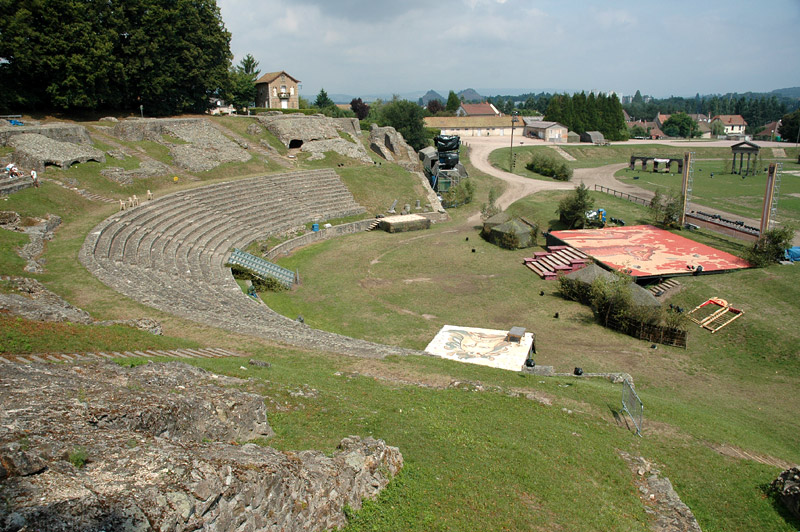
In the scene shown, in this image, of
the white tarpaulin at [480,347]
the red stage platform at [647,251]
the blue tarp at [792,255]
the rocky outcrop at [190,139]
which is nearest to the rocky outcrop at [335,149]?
the rocky outcrop at [190,139]

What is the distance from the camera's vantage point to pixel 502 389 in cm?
1590

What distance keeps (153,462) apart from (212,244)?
85.1 ft

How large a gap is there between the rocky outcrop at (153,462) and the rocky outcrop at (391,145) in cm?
5496

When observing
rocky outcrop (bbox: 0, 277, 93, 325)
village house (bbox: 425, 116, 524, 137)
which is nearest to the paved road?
village house (bbox: 425, 116, 524, 137)

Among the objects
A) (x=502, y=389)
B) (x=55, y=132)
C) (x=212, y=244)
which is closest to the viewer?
(x=502, y=389)

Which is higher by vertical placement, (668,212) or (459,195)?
(459,195)

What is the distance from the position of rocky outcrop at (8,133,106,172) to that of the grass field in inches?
43.1

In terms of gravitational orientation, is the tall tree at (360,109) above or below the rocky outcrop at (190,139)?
above

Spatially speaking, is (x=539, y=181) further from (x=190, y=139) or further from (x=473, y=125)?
(x=473, y=125)

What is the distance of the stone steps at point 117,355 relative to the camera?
1125cm

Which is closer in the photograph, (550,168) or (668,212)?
(668,212)

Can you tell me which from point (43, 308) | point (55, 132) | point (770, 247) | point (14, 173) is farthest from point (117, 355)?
point (770, 247)

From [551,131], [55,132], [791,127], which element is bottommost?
[55,132]

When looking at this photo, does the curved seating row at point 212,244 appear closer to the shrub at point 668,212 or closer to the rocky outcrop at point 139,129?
the rocky outcrop at point 139,129
